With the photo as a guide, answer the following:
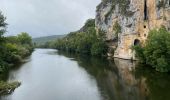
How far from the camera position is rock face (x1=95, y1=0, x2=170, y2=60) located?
7125 centimetres

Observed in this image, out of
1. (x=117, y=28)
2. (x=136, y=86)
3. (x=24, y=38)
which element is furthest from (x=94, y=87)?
(x=24, y=38)

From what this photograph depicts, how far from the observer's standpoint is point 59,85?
42.5 m

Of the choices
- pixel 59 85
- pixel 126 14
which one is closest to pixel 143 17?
pixel 126 14

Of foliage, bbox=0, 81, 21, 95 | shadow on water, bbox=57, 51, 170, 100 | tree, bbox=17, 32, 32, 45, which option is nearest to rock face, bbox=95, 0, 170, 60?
shadow on water, bbox=57, 51, 170, 100

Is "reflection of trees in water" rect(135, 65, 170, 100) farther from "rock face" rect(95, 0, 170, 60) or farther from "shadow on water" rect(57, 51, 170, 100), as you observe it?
"rock face" rect(95, 0, 170, 60)

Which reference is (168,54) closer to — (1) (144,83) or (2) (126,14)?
(1) (144,83)

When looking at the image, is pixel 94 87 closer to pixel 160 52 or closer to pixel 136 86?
pixel 136 86

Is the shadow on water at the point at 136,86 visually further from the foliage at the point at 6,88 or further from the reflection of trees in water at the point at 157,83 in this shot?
the foliage at the point at 6,88

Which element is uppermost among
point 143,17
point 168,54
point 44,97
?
point 143,17

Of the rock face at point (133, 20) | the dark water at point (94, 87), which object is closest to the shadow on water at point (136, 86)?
the dark water at point (94, 87)

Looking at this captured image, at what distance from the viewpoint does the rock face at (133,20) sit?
234 ft

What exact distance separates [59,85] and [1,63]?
18.3 metres

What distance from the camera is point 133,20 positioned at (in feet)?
266

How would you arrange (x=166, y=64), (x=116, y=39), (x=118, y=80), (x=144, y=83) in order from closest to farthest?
(x=144, y=83) < (x=118, y=80) < (x=166, y=64) < (x=116, y=39)
